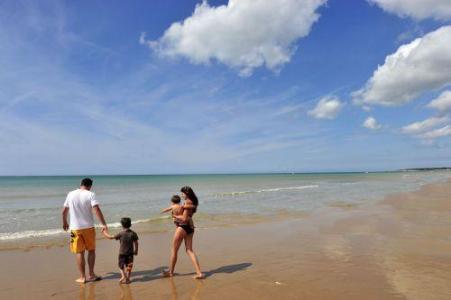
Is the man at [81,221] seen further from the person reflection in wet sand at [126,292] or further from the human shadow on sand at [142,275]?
the person reflection in wet sand at [126,292]

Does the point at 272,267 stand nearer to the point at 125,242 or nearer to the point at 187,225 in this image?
the point at 187,225

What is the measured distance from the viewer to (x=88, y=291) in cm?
647

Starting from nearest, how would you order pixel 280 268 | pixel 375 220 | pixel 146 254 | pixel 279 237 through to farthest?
pixel 280 268
pixel 146 254
pixel 279 237
pixel 375 220

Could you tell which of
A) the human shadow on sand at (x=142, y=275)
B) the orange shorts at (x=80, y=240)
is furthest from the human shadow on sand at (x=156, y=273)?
the orange shorts at (x=80, y=240)

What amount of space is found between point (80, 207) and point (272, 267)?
4.06 metres

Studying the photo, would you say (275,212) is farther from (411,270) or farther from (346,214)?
(411,270)

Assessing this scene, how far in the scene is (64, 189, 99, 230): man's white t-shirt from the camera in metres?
6.90

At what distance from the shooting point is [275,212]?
57.9 ft

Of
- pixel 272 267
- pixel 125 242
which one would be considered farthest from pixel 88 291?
pixel 272 267

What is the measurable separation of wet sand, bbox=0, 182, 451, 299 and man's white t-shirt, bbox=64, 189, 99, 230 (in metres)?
1.13

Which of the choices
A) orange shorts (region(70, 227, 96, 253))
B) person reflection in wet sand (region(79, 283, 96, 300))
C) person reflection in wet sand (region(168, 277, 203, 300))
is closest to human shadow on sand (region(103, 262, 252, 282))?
person reflection in wet sand (region(168, 277, 203, 300))

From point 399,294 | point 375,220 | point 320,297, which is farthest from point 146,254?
point 375,220

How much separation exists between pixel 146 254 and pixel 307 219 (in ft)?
25.8

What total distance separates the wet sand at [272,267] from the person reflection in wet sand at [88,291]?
0.06ft
